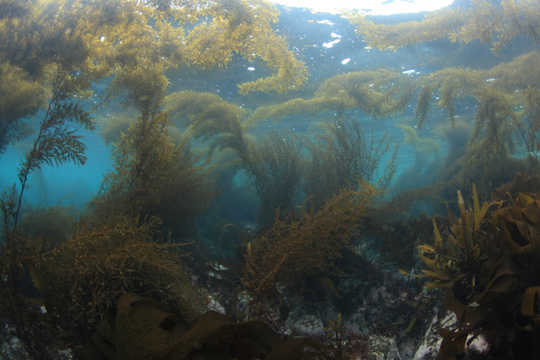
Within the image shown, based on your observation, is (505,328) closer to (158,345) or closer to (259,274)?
(259,274)

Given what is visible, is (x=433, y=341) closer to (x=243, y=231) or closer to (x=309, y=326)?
(x=309, y=326)

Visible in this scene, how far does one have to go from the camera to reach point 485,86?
6.42m

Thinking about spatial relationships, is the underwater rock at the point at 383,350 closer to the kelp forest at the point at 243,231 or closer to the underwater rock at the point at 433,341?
the kelp forest at the point at 243,231

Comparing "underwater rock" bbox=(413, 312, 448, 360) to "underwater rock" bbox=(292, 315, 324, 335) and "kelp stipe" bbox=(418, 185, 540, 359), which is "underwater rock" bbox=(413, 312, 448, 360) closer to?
"kelp stipe" bbox=(418, 185, 540, 359)

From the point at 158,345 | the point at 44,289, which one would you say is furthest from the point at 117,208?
the point at 158,345

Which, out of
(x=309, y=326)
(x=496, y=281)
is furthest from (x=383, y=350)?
(x=496, y=281)

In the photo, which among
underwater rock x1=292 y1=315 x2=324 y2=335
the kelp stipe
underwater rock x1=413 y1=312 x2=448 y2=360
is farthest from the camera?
underwater rock x1=292 y1=315 x2=324 y2=335

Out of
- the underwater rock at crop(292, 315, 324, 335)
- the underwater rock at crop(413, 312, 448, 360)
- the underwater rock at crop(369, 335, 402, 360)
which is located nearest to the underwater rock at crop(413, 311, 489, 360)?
the underwater rock at crop(413, 312, 448, 360)

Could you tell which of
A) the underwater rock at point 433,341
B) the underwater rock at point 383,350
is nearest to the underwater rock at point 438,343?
the underwater rock at point 433,341

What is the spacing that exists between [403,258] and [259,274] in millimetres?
2213

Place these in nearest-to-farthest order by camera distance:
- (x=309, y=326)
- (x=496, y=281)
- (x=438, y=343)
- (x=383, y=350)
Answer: (x=496, y=281) → (x=438, y=343) → (x=383, y=350) → (x=309, y=326)

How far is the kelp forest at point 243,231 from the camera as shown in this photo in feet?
5.88

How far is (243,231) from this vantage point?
5.14 metres

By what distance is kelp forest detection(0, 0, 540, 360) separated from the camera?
1793 mm
